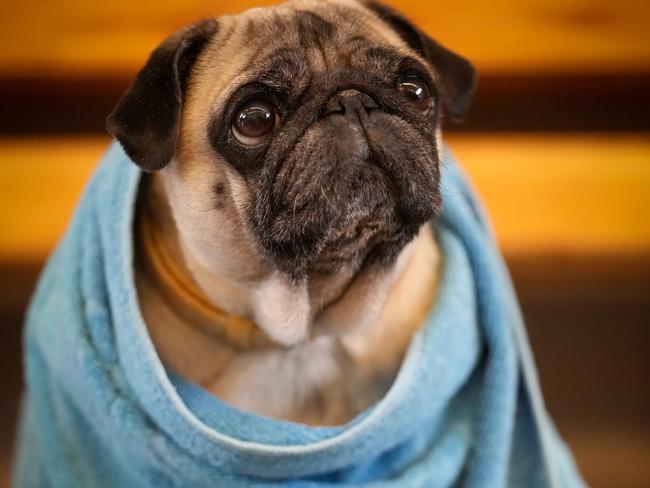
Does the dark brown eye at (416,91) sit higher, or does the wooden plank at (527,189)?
the dark brown eye at (416,91)

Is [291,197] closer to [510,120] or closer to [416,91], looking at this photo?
[416,91]

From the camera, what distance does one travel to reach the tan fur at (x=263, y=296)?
106 cm

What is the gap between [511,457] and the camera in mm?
1315

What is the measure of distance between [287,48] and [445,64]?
0.31 m

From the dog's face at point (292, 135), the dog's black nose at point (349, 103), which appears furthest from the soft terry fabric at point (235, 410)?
the dog's black nose at point (349, 103)

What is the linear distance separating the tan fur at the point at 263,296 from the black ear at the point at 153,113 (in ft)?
0.14

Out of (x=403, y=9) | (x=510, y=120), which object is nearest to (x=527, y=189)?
(x=510, y=120)

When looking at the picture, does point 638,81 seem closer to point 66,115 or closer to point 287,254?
point 287,254

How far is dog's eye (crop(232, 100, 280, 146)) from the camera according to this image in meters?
0.99

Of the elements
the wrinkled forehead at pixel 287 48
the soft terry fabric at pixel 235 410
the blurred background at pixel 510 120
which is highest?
the wrinkled forehead at pixel 287 48

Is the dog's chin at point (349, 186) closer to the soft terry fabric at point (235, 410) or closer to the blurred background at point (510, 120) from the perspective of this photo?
the soft terry fabric at point (235, 410)

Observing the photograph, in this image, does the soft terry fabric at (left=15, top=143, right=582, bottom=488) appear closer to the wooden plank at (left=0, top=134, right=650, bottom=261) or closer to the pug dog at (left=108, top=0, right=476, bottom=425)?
the pug dog at (left=108, top=0, right=476, bottom=425)

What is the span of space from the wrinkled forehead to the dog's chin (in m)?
0.11

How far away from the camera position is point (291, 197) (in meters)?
0.95
